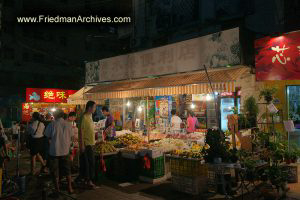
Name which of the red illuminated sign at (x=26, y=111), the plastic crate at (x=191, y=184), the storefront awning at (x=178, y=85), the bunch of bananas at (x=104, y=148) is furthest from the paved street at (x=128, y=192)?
the red illuminated sign at (x=26, y=111)

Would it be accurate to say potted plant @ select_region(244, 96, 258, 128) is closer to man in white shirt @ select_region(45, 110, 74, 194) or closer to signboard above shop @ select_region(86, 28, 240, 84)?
signboard above shop @ select_region(86, 28, 240, 84)

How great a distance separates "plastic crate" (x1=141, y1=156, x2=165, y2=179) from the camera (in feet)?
25.7

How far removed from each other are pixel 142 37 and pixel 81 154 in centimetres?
1357

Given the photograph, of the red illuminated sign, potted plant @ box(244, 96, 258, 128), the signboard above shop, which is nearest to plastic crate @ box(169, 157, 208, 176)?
potted plant @ box(244, 96, 258, 128)

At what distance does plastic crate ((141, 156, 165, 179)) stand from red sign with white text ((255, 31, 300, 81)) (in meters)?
4.21

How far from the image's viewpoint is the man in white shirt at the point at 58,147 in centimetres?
683

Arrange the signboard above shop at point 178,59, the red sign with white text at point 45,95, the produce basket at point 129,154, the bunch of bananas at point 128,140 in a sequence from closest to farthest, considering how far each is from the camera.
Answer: the produce basket at point 129,154 < the signboard above shop at point 178,59 < the bunch of bananas at point 128,140 < the red sign with white text at point 45,95

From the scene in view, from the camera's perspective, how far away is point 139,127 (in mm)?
13250

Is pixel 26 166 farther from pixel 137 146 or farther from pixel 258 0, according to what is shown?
pixel 258 0

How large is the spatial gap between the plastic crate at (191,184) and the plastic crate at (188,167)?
124mm

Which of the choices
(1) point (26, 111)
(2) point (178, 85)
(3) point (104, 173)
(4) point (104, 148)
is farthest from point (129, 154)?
(1) point (26, 111)

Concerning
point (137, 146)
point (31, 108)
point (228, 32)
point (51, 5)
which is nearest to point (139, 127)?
point (137, 146)

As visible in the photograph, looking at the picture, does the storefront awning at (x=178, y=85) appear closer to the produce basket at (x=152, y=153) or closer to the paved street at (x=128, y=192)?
the produce basket at (x=152, y=153)

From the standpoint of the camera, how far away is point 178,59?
10219 mm
